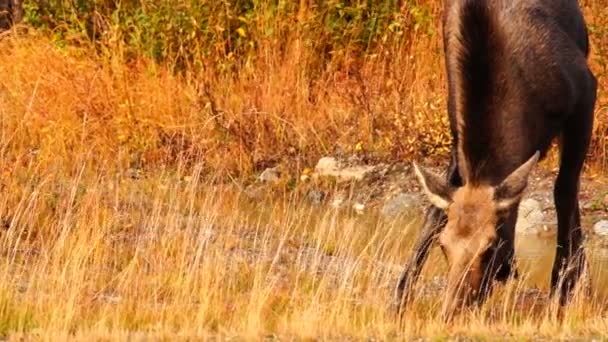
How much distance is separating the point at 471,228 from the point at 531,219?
5.09 m

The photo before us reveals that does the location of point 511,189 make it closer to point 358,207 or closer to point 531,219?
point 531,219

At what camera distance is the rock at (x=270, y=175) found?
15.6 metres

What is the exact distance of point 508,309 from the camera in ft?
33.3

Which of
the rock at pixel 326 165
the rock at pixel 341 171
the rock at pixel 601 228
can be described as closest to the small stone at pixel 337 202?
the rock at pixel 341 171

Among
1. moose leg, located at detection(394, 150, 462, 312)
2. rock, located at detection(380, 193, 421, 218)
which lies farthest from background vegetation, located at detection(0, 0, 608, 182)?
moose leg, located at detection(394, 150, 462, 312)

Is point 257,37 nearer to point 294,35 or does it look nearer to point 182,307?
point 294,35

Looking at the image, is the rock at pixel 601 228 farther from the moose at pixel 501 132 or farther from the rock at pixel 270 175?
the rock at pixel 270 175

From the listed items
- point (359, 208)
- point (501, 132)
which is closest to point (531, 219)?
point (359, 208)

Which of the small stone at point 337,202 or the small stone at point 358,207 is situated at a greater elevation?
the small stone at point 337,202

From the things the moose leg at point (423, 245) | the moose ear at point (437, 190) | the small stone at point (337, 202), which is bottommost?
the small stone at point (337, 202)

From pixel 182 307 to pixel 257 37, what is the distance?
27.5 feet

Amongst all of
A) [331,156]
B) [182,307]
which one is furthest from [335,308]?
[331,156]

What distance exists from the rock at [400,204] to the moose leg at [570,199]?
368 centimetres

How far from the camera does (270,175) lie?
15688 millimetres
